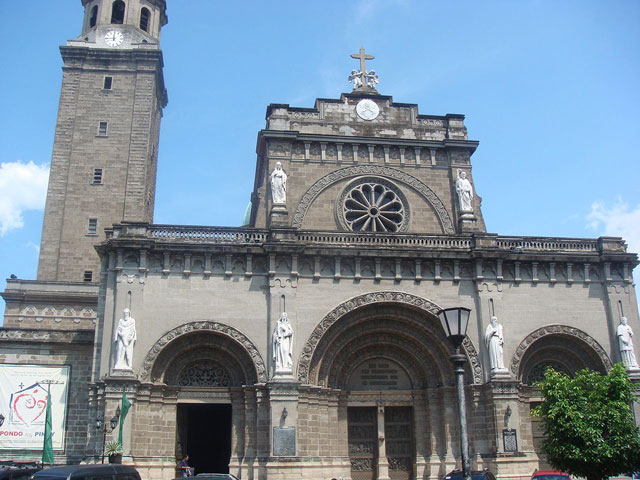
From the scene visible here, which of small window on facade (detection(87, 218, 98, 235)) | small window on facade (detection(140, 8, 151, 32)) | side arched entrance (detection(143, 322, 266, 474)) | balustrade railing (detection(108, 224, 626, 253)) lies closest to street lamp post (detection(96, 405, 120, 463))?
side arched entrance (detection(143, 322, 266, 474))

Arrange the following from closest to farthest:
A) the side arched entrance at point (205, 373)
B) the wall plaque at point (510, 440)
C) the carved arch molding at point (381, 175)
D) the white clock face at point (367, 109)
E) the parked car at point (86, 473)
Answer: the parked car at point (86, 473), the wall plaque at point (510, 440), the side arched entrance at point (205, 373), the carved arch molding at point (381, 175), the white clock face at point (367, 109)

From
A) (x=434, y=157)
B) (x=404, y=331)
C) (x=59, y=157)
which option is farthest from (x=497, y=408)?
(x=59, y=157)

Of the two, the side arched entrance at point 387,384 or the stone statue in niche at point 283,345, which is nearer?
the stone statue in niche at point 283,345

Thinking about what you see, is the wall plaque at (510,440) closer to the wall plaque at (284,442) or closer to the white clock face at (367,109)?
the wall plaque at (284,442)

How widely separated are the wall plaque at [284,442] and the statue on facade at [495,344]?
921cm

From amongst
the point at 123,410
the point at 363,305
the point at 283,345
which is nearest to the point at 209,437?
the point at 123,410

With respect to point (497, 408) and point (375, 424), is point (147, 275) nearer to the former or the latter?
point (375, 424)

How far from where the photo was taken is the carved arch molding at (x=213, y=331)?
91.7 ft

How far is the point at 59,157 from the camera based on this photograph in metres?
41.2

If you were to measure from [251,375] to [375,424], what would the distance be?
6.32m

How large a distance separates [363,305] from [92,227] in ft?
63.1

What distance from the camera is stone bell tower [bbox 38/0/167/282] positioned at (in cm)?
3981

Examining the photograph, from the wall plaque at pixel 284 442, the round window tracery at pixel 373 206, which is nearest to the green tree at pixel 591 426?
the wall plaque at pixel 284 442

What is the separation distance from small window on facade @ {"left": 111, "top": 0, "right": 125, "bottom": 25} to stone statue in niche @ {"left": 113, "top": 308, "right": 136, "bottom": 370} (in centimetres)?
2654
